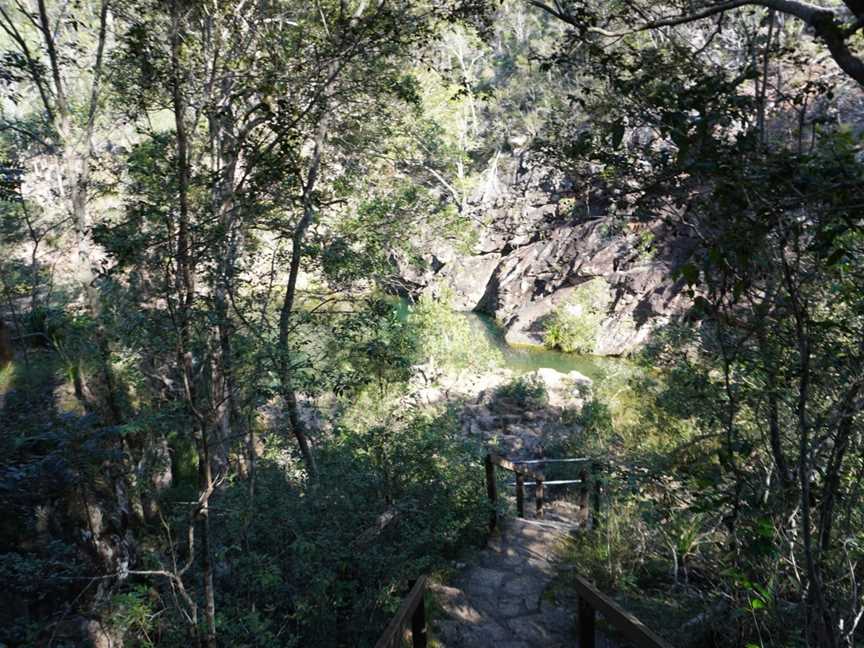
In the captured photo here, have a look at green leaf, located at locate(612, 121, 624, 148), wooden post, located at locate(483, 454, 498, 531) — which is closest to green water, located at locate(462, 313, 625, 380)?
wooden post, located at locate(483, 454, 498, 531)

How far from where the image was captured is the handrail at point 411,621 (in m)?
2.42

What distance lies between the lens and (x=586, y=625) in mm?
3006

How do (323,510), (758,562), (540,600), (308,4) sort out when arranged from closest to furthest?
(758,562) < (540,600) < (323,510) < (308,4)

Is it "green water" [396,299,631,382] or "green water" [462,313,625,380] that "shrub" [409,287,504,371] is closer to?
"green water" [396,299,631,382]

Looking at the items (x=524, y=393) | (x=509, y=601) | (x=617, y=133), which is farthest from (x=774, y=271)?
(x=524, y=393)

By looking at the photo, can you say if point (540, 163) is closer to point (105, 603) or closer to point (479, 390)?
point (105, 603)

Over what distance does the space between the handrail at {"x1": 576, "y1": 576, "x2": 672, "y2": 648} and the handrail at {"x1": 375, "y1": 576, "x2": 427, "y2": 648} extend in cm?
86

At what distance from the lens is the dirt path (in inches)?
162

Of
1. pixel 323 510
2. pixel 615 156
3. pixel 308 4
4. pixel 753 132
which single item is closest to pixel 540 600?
pixel 323 510

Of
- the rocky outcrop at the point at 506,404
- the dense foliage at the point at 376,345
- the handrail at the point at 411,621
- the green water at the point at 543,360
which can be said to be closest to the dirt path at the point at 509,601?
the dense foliage at the point at 376,345

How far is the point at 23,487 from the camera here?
494 centimetres

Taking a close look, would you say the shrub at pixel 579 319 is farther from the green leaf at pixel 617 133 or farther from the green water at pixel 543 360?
the green leaf at pixel 617 133

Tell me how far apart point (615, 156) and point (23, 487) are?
555 cm

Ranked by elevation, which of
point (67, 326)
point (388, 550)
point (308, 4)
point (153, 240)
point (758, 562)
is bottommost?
point (388, 550)
